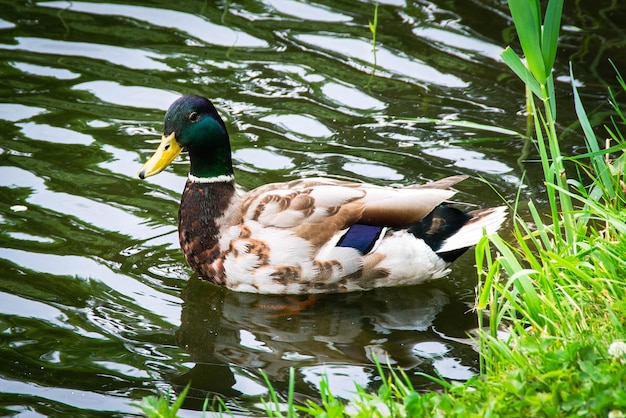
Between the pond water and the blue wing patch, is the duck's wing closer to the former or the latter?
the blue wing patch

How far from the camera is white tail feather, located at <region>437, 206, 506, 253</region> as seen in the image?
5449 millimetres

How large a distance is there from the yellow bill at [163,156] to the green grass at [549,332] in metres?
1.95

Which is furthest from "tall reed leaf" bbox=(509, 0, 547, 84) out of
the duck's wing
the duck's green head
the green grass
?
the duck's green head

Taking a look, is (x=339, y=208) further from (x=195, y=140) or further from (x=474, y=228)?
(x=195, y=140)

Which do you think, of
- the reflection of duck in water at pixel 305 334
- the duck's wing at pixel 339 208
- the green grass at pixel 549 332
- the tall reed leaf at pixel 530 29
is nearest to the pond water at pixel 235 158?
the reflection of duck in water at pixel 305 334

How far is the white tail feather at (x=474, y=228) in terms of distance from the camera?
17.9ft

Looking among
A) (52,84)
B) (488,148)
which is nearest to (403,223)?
(488,148)

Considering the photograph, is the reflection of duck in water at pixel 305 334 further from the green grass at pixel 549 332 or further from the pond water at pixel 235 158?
the green grass at pixel 549 332

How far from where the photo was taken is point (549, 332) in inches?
152

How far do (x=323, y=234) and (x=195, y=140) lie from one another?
101cm

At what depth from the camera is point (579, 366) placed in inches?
Answer: 130

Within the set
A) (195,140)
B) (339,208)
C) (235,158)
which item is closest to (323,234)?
(339,208)

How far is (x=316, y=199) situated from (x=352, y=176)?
3.84 feet

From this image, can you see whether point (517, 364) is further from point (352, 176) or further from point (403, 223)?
point (352, 176)
